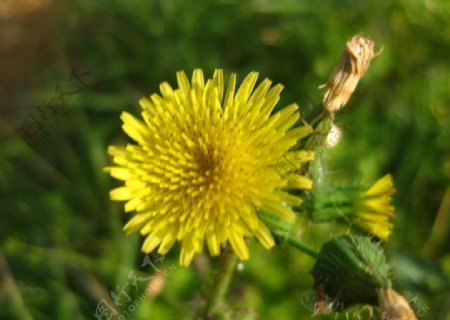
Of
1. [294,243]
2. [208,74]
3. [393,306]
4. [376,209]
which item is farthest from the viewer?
[208,74]

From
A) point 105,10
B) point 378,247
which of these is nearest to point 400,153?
point 378,247

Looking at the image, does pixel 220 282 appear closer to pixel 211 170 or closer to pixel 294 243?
pixel 294 243

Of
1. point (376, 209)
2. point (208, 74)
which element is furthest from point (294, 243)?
point (208, 74)

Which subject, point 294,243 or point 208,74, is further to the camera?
point 208,74

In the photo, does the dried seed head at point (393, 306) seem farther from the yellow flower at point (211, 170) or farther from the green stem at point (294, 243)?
the yellow flower at point (211, 170)

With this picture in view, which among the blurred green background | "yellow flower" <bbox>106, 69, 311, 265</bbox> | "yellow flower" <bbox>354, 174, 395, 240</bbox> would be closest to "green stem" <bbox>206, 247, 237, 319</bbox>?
"yellow flower" <bbox>106, 69, 311, 265</bbox>

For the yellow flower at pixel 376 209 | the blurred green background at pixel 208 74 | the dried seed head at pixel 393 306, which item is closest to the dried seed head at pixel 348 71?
the yellow flower at pixel 376 209
